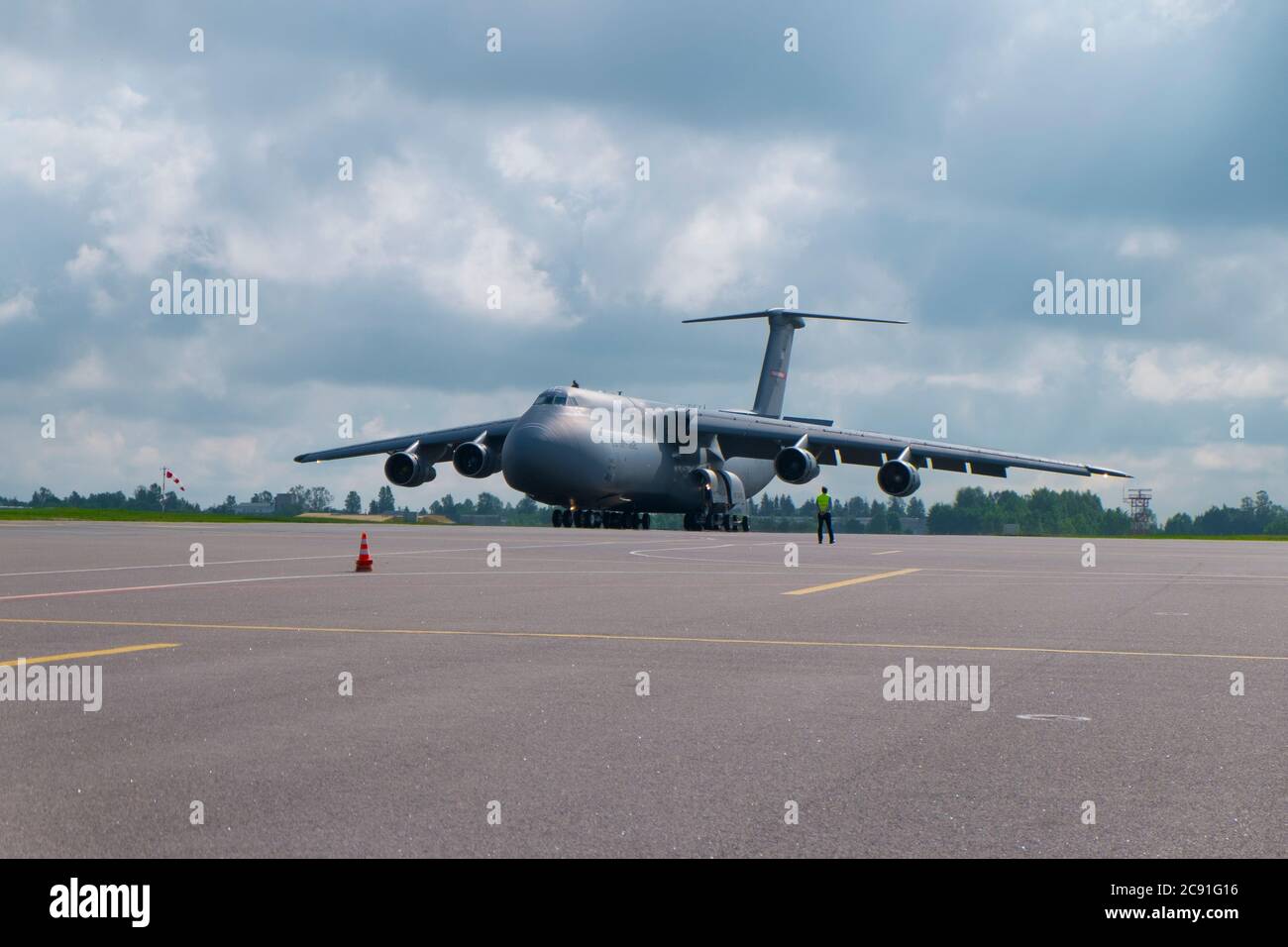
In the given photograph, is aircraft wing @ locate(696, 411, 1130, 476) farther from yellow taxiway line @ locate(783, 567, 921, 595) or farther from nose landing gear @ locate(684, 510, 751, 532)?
yellow taxiway line @ locate(783, 567, 921, 595)

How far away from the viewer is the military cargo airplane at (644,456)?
45.2 meters

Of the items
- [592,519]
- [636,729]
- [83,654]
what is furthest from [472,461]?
[636,729]

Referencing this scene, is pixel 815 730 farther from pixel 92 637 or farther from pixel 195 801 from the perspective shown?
pixel 92 637

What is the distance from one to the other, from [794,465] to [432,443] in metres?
14.8

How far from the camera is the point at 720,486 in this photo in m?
55.2

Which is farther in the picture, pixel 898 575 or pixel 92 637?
pixel 898 575

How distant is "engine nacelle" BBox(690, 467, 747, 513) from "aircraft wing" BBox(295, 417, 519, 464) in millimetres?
7799

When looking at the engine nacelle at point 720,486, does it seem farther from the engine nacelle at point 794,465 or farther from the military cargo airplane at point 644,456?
the engine nacelle at point 794,465

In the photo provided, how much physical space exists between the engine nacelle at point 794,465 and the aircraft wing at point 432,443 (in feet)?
34.2

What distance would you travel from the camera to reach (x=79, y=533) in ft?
119

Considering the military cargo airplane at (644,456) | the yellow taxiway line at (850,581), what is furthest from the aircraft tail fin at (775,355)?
the yellow taxiway line at (850,581)
